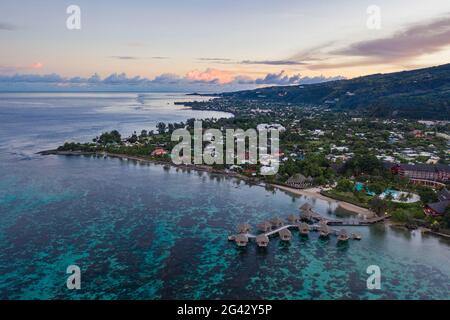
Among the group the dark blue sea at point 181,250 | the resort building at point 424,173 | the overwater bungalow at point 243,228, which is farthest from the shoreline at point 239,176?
the resort building at point 424,173

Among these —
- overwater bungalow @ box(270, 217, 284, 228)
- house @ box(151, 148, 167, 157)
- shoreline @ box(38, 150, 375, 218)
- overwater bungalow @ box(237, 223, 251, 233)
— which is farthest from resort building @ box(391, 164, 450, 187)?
house @ box(151, 148, 167, 157)

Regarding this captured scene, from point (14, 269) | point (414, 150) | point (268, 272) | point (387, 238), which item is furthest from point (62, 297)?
point (414, 150)

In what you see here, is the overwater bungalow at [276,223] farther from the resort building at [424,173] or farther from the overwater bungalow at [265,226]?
the resort building at [424,173]

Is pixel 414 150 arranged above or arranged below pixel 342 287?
above

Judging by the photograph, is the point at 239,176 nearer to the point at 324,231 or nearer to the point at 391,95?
the point at 324,231

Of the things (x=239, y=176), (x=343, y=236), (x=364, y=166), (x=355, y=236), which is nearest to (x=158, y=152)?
(x=239, y=176)

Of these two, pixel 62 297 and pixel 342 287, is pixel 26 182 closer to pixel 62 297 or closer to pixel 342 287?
pixel 62 297

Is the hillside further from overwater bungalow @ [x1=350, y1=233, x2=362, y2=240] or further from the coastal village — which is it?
overwater bungalow @ [x1=350, y1=233, x2=362, y2=240]
